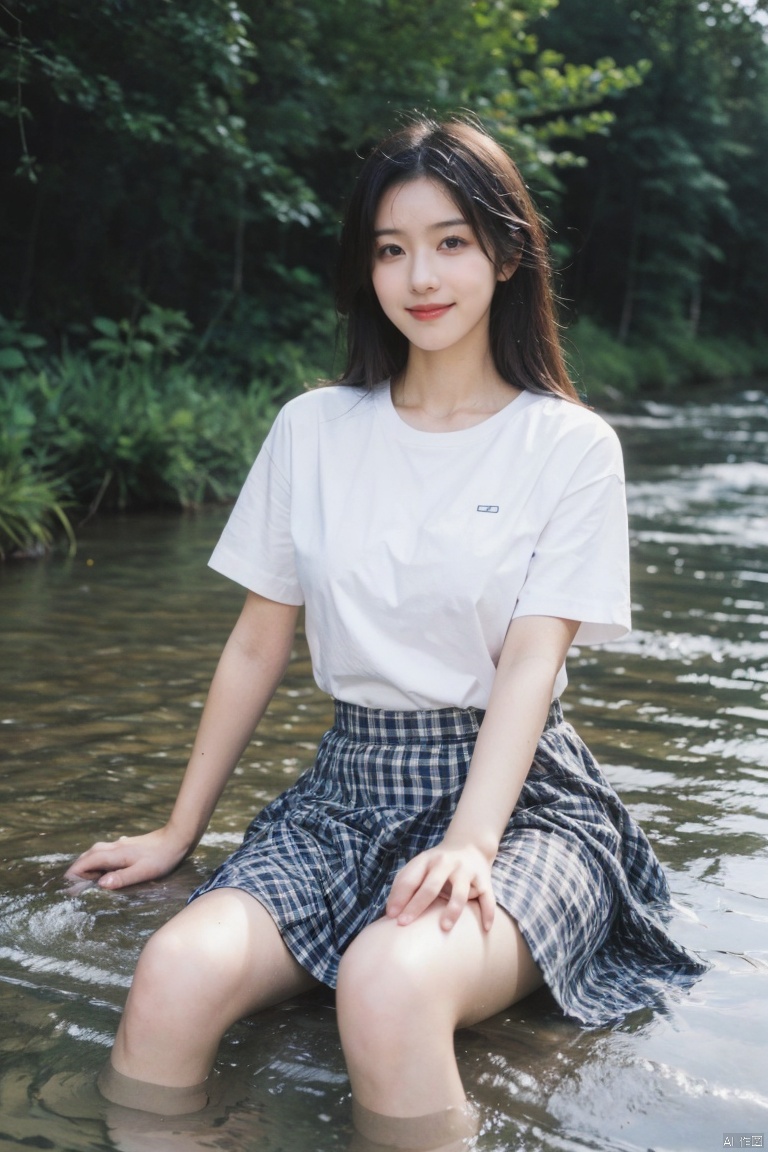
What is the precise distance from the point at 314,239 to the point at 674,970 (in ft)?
41.5

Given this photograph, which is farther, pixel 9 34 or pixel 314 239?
pixel 314 239

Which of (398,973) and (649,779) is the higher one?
(398,973)

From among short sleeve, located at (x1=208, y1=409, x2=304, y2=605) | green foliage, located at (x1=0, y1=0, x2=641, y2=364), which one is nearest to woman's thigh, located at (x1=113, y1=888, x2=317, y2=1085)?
short sleeve, located at (x1=208, y1=409, x2=304, y2=605)

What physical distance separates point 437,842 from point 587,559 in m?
0.52

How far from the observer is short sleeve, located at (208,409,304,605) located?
2.41 metres

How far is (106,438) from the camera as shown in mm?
7723

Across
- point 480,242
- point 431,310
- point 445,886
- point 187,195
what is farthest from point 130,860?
point 187,195

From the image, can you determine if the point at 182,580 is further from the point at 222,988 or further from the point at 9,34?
the point at 222,988

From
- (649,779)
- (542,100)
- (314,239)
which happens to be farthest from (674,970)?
(314,239)

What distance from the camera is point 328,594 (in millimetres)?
2240

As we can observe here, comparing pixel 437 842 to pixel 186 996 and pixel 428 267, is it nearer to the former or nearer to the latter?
pixel 186 996

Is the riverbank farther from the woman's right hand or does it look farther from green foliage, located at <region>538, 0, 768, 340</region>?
green foliage, located at <region>538, 0, 768, 340</region>

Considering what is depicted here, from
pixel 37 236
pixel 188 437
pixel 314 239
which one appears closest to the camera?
pixel 188 437

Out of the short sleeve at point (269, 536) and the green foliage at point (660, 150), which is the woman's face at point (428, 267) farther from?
the green foliage at point (660, 150)
